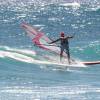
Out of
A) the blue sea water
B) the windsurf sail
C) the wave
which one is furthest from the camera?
the windsurf sail

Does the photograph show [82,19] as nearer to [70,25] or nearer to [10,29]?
[70,25]

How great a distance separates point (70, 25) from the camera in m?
76.4

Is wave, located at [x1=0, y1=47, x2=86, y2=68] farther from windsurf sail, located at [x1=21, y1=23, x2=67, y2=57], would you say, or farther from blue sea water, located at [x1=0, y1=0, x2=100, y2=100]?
windsurf sail, located at [x1=21, y1=23, x2=67, y2=57]

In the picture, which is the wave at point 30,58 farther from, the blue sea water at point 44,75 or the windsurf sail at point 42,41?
the windsurf sail at point 42,41

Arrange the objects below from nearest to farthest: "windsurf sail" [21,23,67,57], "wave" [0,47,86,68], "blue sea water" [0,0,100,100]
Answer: "blue sea water" [0,0,100,100] → "wave" [0,47,86,68] → "windsurf sail" [21,23,67,57]

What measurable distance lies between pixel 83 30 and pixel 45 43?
2746 centimetres

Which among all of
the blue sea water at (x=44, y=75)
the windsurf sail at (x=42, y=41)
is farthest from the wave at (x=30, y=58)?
the windsurf sail at (x=42, y=41)

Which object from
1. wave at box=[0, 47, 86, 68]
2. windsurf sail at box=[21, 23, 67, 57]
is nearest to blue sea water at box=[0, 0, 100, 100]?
A: wave at box=[0, 47, 86, 68]

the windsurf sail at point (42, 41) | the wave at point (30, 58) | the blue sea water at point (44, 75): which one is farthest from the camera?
the windsurf sail at point (42, 41)

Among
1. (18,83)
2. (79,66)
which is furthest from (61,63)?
(18,83)

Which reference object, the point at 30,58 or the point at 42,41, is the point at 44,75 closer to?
the point at 30,58

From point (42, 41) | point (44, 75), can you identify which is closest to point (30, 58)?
point (42, 41)

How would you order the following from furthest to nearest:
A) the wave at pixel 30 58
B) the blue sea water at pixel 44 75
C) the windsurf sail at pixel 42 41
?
the windsurf sail at pixel 42 41 → the wave at pixel 30 58 → the blue sea water at pixel 44 75

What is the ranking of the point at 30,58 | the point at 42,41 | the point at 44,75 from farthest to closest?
1. the point at 42,41
2. the point at 30,58
3. the point at 44,75
